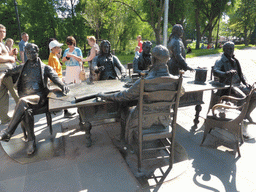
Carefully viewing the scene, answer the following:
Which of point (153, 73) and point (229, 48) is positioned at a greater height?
point (229, 48)

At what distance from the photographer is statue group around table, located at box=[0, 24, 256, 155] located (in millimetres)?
2497

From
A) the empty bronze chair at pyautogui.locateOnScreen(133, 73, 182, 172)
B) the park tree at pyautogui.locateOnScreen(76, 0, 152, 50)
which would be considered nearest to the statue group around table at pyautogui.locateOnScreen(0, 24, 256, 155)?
the empty bronze chair at pyautogui.locateOnScreen(133, 73, 182, 172)

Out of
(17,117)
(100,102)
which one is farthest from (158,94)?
(17,117)

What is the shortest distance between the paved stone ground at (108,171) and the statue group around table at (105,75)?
389mm

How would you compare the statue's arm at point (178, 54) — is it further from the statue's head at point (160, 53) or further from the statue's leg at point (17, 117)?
the statue's leg at point (17, 117)

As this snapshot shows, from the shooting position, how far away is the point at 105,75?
15.2ft

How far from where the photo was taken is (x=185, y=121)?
14.8ft

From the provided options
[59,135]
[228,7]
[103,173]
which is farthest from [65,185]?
[228,7]

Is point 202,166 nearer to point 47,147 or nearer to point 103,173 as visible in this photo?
point 103,173

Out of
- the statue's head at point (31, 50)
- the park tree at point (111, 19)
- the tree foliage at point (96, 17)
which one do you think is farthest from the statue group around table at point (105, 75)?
the tree foliage at point (96, 17)

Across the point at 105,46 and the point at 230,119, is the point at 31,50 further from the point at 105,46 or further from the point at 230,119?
the point at 230,119

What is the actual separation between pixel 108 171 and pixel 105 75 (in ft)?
7.93

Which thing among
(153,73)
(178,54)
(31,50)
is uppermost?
(31,50)

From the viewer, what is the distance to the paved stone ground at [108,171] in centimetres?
254
